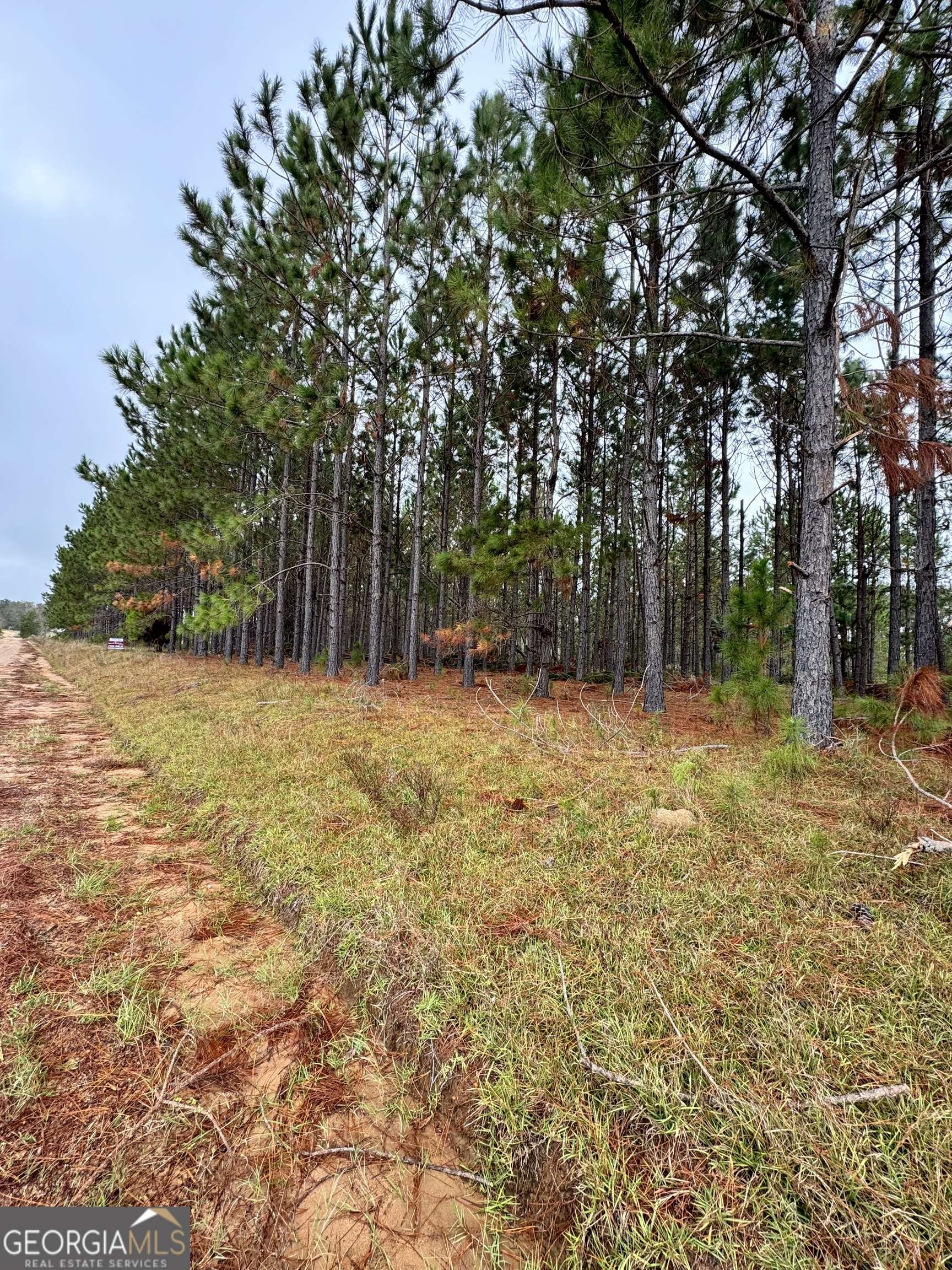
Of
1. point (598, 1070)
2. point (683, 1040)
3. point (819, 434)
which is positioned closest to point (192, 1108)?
point (598, 1070)

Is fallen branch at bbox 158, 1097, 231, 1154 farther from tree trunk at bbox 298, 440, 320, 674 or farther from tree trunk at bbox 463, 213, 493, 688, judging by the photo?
tree trunk at bbox 298, 440, 320, 674

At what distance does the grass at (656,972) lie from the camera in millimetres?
992

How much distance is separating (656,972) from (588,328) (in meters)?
7.85

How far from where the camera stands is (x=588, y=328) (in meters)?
6.95

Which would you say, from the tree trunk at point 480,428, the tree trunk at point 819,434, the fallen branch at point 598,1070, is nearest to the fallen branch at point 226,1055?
the fallen branch at point 598,1070

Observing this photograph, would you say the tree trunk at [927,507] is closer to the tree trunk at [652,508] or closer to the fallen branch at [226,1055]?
the tree trunk at [652,508]

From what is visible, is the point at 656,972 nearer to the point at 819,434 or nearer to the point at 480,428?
the point at 819,434

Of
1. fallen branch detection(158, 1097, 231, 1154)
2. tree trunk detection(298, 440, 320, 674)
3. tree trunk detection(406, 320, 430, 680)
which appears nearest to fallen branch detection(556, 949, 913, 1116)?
fallen branch detection(158, 1097, 231, 1154)

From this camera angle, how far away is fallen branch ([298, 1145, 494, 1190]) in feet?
4.00

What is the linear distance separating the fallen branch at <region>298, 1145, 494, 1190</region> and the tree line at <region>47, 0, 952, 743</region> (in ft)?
15.4

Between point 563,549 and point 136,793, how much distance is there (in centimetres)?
595

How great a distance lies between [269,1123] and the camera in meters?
1.32

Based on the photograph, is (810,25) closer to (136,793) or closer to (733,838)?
(733,838)

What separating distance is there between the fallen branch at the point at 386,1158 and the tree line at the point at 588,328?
4.69m
